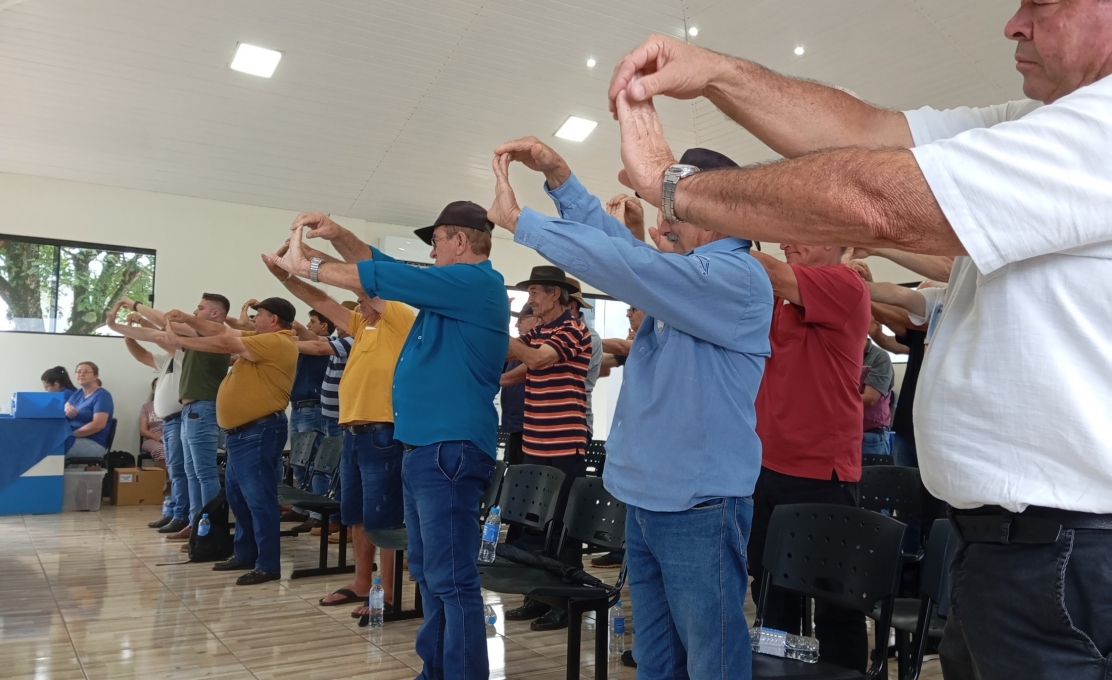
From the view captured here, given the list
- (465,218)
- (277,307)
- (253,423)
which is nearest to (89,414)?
(277,307)

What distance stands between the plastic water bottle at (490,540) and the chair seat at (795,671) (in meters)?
1.48

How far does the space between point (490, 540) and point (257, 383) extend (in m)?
2.36

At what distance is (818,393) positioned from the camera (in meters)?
2.66

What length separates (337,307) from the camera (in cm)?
421

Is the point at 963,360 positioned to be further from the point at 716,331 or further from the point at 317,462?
the point at 317,462

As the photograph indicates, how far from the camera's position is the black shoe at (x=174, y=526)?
692 centimetres

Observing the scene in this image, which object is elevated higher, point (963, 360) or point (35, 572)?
point (963, 360)

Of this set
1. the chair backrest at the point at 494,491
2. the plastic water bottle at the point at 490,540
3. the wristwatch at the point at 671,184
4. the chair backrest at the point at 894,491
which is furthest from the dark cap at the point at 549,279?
the wristwatch at the point at 671,184

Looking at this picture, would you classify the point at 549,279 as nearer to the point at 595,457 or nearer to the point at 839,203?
the point at 595,457

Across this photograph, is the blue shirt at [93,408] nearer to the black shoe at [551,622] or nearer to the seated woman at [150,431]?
the seated woman at [150,431]

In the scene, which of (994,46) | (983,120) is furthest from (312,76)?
(983,120)

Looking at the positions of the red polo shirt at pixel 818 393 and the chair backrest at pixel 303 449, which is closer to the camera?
the red polo shirt at pixel 818 393

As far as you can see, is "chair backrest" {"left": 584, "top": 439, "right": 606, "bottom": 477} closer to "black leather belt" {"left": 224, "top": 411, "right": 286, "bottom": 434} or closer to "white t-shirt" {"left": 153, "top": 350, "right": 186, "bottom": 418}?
"black leather belt" {"left": 224, "top": 411, "right": 286, "bottom": 434}

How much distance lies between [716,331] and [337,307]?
276cm
